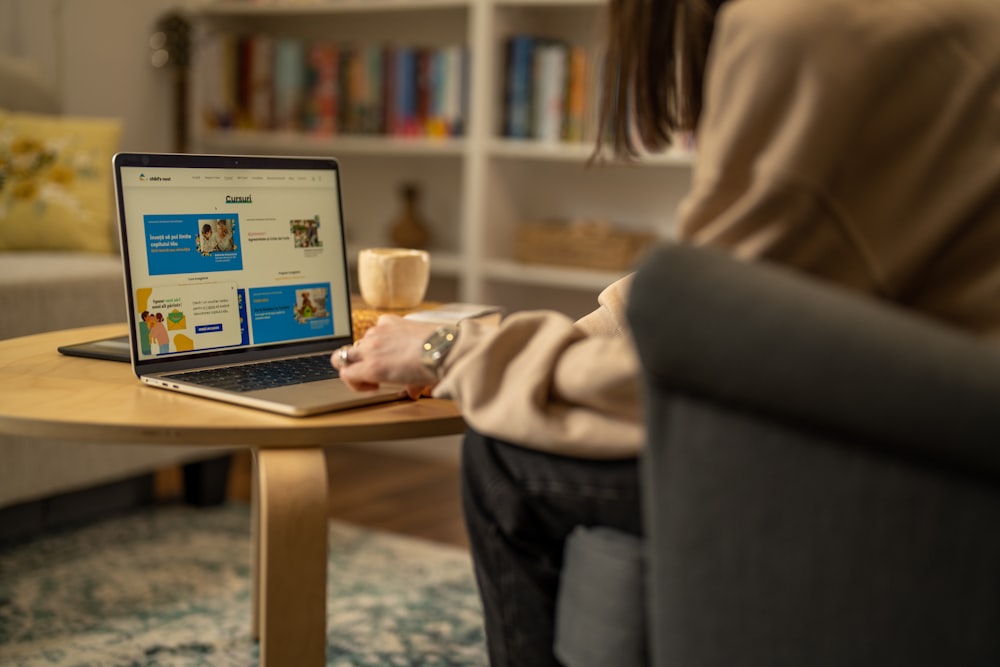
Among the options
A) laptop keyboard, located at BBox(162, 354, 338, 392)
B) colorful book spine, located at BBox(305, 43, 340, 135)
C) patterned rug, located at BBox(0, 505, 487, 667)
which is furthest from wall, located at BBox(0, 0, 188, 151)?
laptop keyboard, located at BBox(162, 354, 338, 392)

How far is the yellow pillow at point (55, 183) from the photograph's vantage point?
2.47m

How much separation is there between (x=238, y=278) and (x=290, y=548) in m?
0.39

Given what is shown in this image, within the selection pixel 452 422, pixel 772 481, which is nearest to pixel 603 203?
pixel 452 422

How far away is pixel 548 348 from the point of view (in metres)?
0.94

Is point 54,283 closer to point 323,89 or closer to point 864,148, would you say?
point 323,89

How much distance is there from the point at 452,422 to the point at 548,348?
236 millimetres

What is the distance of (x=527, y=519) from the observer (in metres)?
0.93

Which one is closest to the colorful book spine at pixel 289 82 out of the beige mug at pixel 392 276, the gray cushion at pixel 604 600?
the beige mug at pixel 392 276

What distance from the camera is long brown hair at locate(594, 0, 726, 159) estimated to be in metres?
0.98

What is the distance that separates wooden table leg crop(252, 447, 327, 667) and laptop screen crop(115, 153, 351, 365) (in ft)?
0.90

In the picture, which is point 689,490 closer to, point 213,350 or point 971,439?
point 971,439

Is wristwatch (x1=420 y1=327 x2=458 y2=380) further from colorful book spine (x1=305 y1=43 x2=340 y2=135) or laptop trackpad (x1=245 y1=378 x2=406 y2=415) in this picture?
colorful book spine (x1=305 y1=43 x2=340 y2=135)

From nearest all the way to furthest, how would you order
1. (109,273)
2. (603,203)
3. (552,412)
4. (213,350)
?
(552,412)
(213,350)
(109,273)
(603,203)

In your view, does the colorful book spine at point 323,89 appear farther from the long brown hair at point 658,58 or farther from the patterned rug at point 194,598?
the long brown hair at point 658,58
